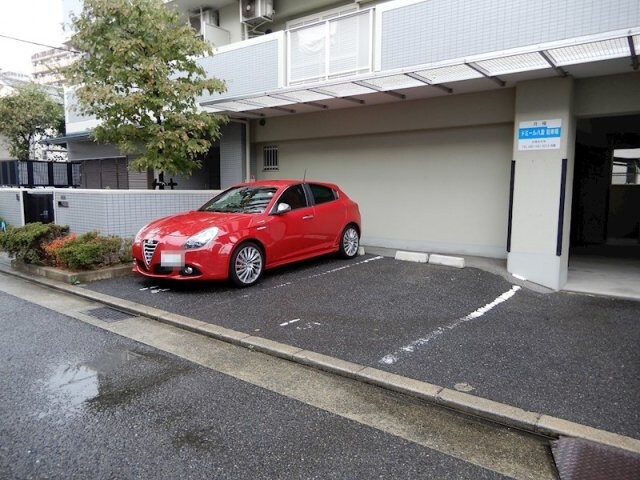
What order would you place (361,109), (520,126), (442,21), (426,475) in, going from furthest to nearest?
1. (361,109)
2. (442,21)
3. (520,126)
4. (426,475)

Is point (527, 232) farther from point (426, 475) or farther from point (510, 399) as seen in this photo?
point (426, 475)

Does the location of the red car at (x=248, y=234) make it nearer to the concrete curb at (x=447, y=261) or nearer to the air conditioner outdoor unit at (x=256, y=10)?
the concrete curb at (x=447, y=261)

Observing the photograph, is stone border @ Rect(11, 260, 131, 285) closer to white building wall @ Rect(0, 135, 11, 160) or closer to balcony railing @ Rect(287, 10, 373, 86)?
balcony railing @ Rect(287, 10, 373, 86)

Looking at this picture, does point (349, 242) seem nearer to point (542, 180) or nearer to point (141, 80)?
point (542, 180)

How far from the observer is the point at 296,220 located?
7.40 meters

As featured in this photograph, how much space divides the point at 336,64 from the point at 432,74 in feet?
7.94

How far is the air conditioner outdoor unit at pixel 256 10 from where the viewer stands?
11.3 metres

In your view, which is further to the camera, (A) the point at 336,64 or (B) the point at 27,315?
(A) the point at 336,64

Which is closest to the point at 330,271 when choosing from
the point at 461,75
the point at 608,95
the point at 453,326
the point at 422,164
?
the point at 453,326

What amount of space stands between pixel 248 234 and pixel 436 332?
2.96m

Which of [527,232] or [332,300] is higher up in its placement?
[527,232]

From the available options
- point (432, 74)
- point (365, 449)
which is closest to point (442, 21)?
point (432, 74)

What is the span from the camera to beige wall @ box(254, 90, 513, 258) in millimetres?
8477

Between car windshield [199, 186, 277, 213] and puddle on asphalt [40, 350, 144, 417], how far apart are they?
10.4 feet
